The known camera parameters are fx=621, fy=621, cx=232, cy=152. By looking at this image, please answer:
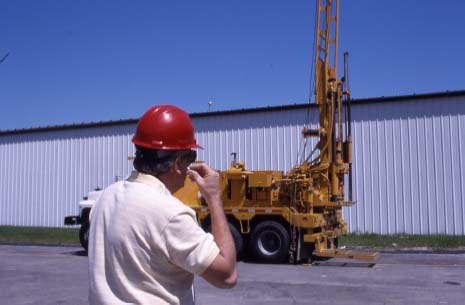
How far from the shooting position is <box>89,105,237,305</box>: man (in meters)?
2.39

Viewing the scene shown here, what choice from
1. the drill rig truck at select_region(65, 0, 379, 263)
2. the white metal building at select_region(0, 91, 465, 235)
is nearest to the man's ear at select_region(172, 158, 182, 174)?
the drill rig truck at select_region(65, 0, 379, 263)

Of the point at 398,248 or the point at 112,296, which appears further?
the point at 398,248

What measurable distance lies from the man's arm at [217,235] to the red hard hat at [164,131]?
0.47ft

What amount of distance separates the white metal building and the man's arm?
17414 mm

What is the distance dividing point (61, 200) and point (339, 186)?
60.7 ft

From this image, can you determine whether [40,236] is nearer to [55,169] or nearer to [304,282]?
[55,169]

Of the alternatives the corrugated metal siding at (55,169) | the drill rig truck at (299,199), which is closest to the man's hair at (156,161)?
the drill rig truck at (299,199)

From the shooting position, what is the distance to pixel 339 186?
1719 cm

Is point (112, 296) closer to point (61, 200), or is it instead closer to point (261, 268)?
point (261, 268)

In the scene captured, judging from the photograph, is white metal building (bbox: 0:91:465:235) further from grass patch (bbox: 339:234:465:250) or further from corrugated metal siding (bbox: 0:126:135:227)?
grass patch (bbox: 339:234:465:250)

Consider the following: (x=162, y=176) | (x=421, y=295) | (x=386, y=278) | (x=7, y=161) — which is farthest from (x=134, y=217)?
(x=7, y=161)

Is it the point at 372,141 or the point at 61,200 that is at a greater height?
the point at 372,141

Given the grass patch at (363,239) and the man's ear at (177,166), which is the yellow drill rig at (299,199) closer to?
the grass patch at (363,239)

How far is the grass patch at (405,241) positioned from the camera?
19928mm
